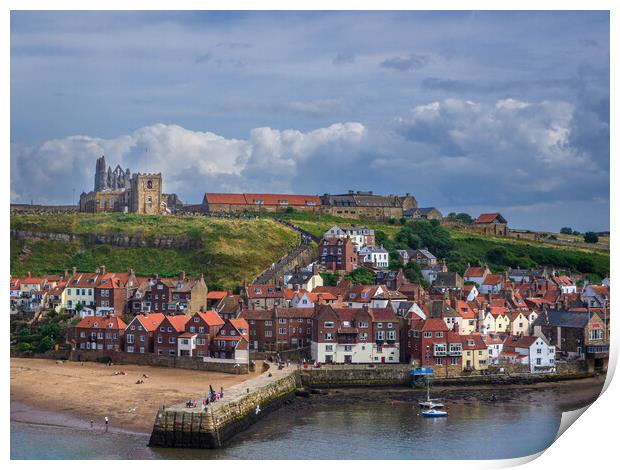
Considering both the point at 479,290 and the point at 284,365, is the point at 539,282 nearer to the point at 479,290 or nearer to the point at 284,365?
the point at 479,290

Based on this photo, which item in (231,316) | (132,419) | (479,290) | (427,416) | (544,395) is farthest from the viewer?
(479,290)

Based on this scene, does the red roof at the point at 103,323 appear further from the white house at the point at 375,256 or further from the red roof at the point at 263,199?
the red roof at the point at 263,199

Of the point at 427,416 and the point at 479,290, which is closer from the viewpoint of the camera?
the point at 427,416

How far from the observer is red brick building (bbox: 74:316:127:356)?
122 ft

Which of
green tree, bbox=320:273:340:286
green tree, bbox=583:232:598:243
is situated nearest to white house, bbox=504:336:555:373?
green tree, bbox=320:273:340:286

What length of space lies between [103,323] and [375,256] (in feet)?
62.0

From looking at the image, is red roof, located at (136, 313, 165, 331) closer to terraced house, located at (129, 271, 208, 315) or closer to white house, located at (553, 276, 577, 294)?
terraced house, located at (129, 271, 208, 315)

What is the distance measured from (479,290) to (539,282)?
3.79m

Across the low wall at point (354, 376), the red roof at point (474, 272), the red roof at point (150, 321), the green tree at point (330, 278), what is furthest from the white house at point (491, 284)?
the red roof at point (150, 321)

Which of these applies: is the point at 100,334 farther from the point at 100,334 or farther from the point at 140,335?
the point at 140,335

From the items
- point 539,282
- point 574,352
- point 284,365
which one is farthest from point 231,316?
point 539,282

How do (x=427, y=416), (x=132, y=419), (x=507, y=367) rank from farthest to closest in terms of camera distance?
1. (x=507, y=367)
2. (x=427, y=416)
3. (x=132, y=419)

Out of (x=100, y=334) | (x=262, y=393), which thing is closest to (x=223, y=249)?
(x=100, y=334)

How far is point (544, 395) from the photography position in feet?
109
